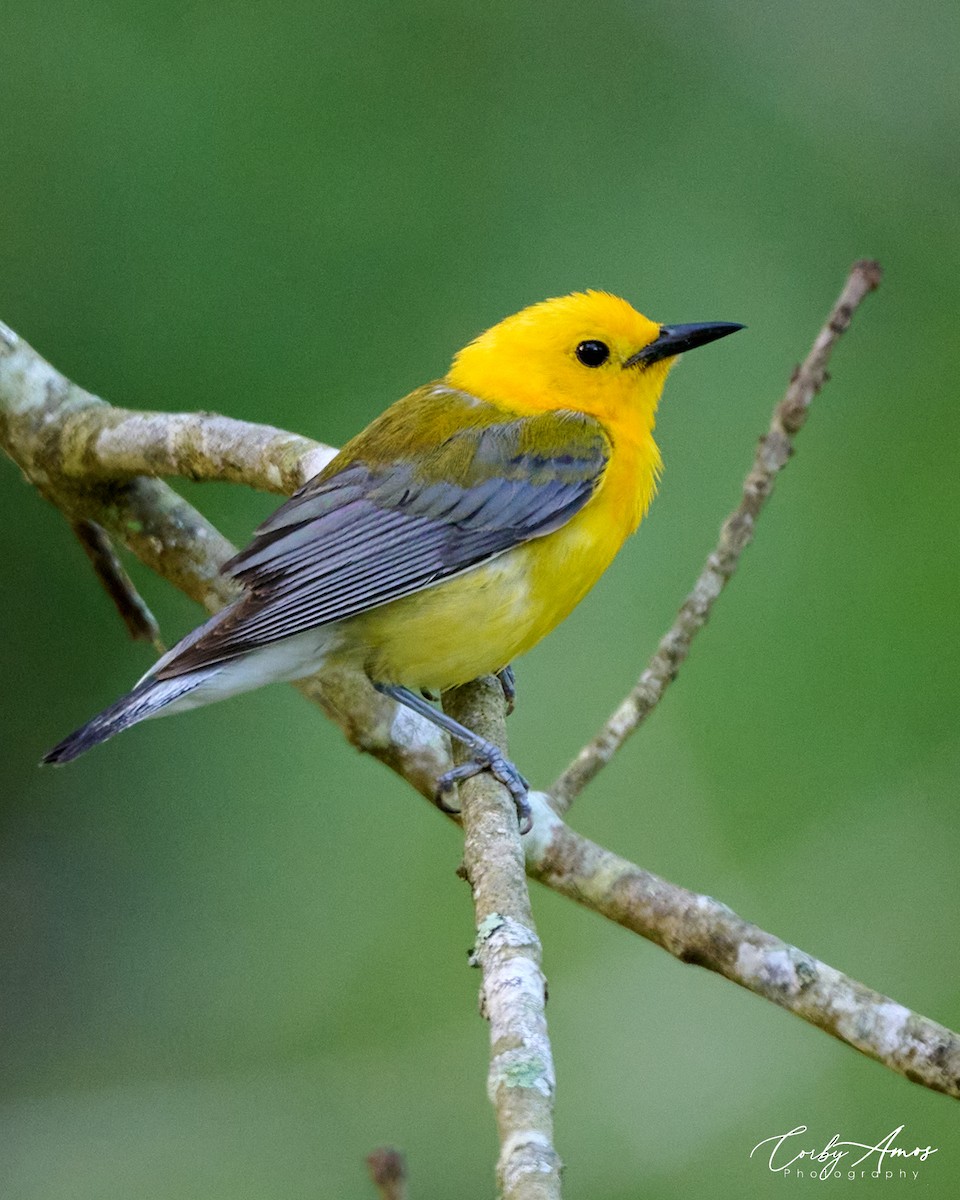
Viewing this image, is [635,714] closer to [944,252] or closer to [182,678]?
[182,678]

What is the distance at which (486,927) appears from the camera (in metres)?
2.34

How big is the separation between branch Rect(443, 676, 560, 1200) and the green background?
1.63m

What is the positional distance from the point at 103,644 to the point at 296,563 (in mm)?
2058

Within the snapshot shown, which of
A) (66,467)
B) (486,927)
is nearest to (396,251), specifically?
(66,467)

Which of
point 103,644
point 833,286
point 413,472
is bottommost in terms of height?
point 413,472

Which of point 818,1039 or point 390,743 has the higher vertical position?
point 390,743

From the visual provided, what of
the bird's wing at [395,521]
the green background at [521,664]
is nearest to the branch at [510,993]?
the bird's wing at [395,521]

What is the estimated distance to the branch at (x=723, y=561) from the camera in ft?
10.9

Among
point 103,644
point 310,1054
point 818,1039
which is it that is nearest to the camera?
point 818,1039

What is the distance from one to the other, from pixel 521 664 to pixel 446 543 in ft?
5.31

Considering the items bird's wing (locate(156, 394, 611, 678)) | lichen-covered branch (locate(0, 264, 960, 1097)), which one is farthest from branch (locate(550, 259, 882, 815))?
bird's wing (locate(156, 394, 611, 678))

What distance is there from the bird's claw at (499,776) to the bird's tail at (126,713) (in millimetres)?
588

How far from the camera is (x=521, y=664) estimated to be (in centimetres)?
499

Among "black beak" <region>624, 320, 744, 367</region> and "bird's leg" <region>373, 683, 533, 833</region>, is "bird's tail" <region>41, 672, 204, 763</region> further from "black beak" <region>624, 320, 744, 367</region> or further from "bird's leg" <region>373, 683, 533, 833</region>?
"black beak" <region>624, 320, 744, 367</region>
